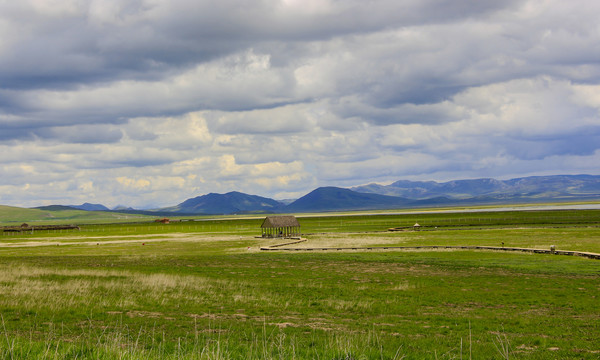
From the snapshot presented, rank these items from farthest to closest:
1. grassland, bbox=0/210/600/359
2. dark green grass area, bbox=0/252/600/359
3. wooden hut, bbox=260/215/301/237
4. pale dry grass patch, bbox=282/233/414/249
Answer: wooden hut, bbox=260/215/301/237
pale dry grass patch, bbox=282/233/414/249
dark green grass area, bbox=0/252/600/359
grassland, bbox=0/210/600/359

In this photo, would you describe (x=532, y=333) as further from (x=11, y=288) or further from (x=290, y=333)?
(x=11, y=288)

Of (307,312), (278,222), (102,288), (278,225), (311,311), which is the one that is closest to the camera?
(307,312)

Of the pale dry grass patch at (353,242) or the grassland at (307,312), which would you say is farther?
the pale dry grass patch at (353,242)

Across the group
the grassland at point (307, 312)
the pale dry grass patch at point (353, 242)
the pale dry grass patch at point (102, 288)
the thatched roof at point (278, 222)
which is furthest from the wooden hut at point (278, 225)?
the pale dry grass patch at point (102, 288)

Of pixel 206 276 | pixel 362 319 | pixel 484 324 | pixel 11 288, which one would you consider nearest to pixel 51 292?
pixel 11 288

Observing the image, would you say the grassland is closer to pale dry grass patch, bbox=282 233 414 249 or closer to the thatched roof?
pale dry grass patch, bbox=282 233 414 249

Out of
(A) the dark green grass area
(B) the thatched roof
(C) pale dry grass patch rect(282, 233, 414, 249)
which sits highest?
(B) the thatched roof

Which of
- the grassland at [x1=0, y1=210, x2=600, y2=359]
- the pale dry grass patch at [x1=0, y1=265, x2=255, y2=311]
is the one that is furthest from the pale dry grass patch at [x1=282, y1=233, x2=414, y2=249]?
the pale dry grass patch at [x1=0, y1=265, x2=255, y2=311]

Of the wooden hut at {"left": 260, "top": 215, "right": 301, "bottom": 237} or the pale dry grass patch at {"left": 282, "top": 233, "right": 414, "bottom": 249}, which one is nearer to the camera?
the pale dry grass patch at {"left": 282, "top": 233, "right": 414, "bottom": 249}

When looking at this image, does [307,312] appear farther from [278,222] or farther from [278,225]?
[278,222]

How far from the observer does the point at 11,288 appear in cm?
2959

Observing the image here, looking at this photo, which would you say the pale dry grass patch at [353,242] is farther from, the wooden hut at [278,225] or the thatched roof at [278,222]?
the wooden hut at [278,225]

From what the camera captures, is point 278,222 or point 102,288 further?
point 278,222

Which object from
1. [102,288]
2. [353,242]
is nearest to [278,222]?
[353,242]
